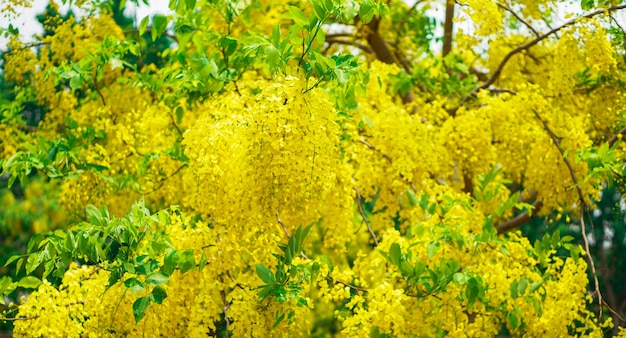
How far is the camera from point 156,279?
2807 mm

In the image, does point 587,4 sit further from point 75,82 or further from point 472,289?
point 75,82

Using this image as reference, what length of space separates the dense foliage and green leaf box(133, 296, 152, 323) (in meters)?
0.01

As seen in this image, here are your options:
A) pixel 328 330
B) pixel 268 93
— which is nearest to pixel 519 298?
pixel 268 93

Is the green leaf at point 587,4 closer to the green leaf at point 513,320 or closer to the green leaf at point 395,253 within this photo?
the green leaf at point 513,320

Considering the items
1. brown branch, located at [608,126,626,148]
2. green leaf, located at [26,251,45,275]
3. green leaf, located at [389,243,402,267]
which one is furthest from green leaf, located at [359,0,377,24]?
brown branch, located at [608,126,626,148]

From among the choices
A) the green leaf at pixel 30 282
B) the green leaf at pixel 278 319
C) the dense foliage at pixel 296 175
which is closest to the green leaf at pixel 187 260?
the dense foliage at pixel 296 175

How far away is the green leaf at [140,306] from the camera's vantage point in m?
2.75

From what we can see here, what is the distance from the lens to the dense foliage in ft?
9.54

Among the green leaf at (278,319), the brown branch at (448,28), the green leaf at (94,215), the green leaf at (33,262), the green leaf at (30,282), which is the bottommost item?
the green leaf at (30,282)

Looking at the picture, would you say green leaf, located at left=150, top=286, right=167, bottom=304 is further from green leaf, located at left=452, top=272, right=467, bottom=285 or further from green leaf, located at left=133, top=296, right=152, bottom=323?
green leaf, located at left=452, top=272, right=467, bottom=285

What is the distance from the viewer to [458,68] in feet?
17.3

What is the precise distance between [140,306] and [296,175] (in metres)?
0.70

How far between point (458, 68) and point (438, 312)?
227 cm

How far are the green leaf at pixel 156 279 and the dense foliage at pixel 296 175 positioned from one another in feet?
0.04
